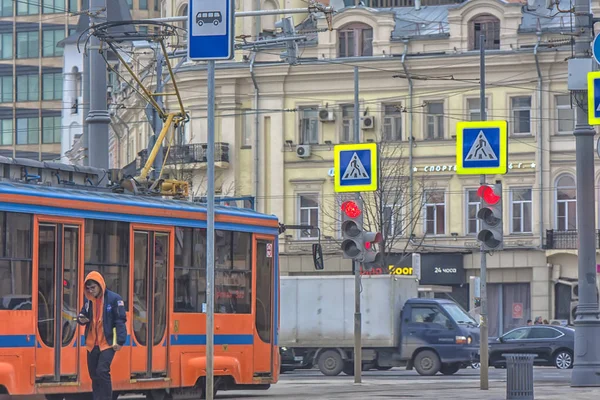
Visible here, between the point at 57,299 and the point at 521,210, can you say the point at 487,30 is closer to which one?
the point at 521,210

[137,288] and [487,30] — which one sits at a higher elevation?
[487,30]

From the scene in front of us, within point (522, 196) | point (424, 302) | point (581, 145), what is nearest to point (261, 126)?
point (522, 196)

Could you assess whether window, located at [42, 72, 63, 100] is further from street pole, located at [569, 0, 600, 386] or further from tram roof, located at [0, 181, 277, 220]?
tram roof, located at [0, 181, 277, 220]

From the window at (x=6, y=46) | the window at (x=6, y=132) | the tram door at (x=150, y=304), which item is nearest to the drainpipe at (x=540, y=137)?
the tram door at (x=150, y=304)

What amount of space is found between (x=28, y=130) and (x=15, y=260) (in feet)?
274

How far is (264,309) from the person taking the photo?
23281mm

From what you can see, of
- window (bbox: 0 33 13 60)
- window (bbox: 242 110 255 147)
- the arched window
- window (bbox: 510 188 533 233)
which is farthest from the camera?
window (bbox: 0 33 13 60)

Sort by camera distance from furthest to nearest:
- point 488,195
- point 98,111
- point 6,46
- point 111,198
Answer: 1. point 6,46
2. point 98,111
3. point 488,195
4. point 111,198

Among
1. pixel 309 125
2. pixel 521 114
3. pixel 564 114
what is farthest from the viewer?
pixel 309 125

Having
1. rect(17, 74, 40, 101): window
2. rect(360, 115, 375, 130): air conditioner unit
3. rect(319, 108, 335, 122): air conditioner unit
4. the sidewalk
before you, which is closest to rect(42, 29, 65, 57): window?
rect(17, 74, 40, 101): window

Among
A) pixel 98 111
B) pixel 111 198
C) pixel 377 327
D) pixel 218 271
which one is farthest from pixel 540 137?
pixel 111 198

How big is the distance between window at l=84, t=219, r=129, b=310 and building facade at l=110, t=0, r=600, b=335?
112ft

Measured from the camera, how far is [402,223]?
187ft

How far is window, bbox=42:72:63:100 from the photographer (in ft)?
321
